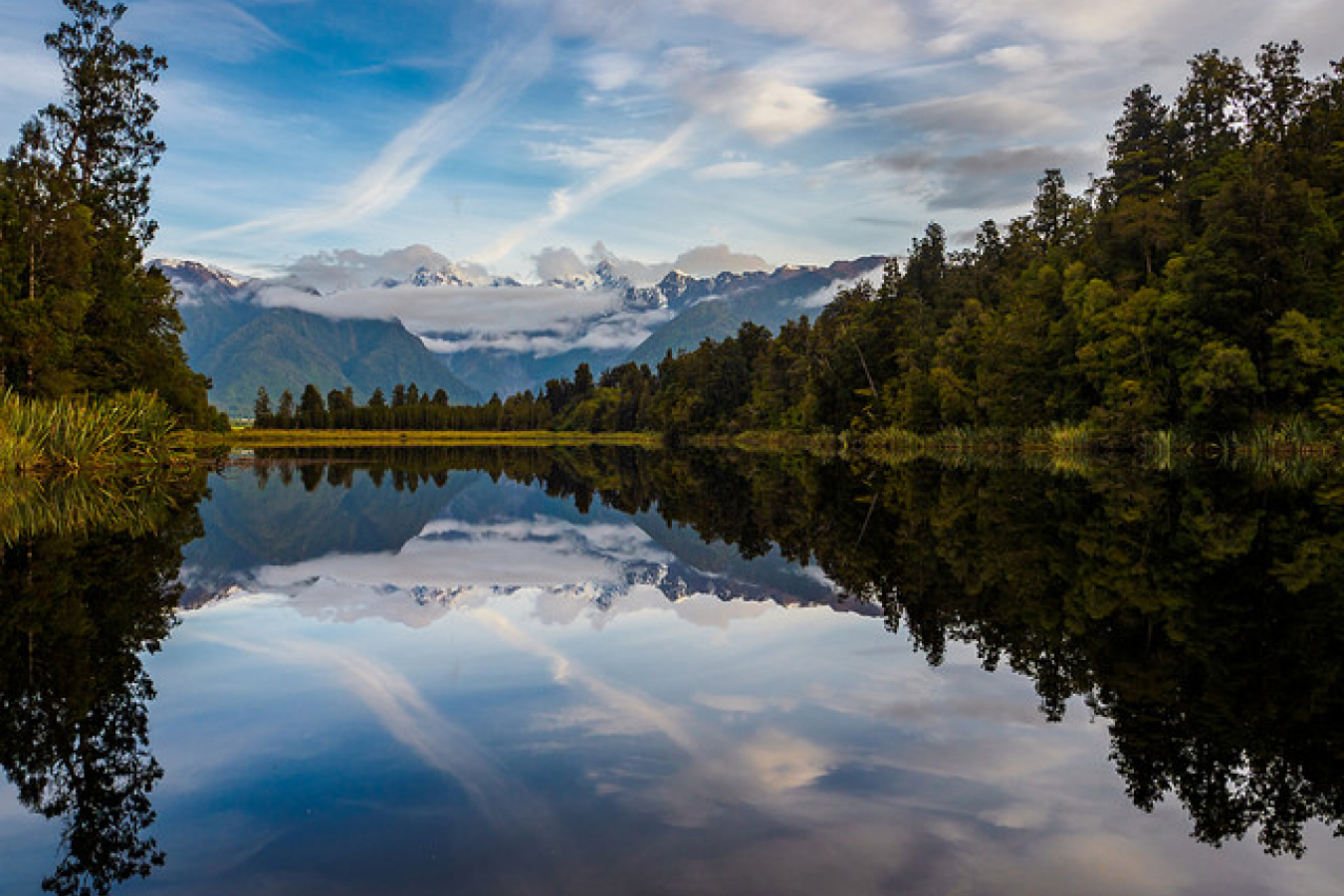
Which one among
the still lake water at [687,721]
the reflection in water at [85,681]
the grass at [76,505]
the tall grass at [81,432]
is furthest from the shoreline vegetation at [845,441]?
the still lake water at [687,721]

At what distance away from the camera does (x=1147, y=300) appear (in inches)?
2400

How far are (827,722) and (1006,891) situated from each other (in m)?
3.23

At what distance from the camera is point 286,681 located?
997 centimetres

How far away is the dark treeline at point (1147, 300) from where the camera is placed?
5319 centimetres

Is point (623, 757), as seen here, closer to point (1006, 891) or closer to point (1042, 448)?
point (1006, 891)

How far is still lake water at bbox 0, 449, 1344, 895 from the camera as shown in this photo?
5547 millimetres

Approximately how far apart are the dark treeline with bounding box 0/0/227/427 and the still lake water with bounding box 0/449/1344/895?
2340 cm

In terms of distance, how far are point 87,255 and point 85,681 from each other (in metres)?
39.0

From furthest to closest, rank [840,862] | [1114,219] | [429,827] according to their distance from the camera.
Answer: [1114,219]
[429,827]
[840,862]

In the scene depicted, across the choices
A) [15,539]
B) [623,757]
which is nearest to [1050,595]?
[623,757]

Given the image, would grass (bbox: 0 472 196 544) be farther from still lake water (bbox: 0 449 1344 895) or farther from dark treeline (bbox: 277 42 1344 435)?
dark treeline (bbox: 277 42 1344 435)

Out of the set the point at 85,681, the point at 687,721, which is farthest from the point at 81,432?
the point at 687,721

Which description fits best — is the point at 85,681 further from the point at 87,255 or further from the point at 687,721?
the point at 87,255

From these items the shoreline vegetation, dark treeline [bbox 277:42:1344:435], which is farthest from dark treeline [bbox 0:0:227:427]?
dark treeline [bbox 277:42:1344:435]
